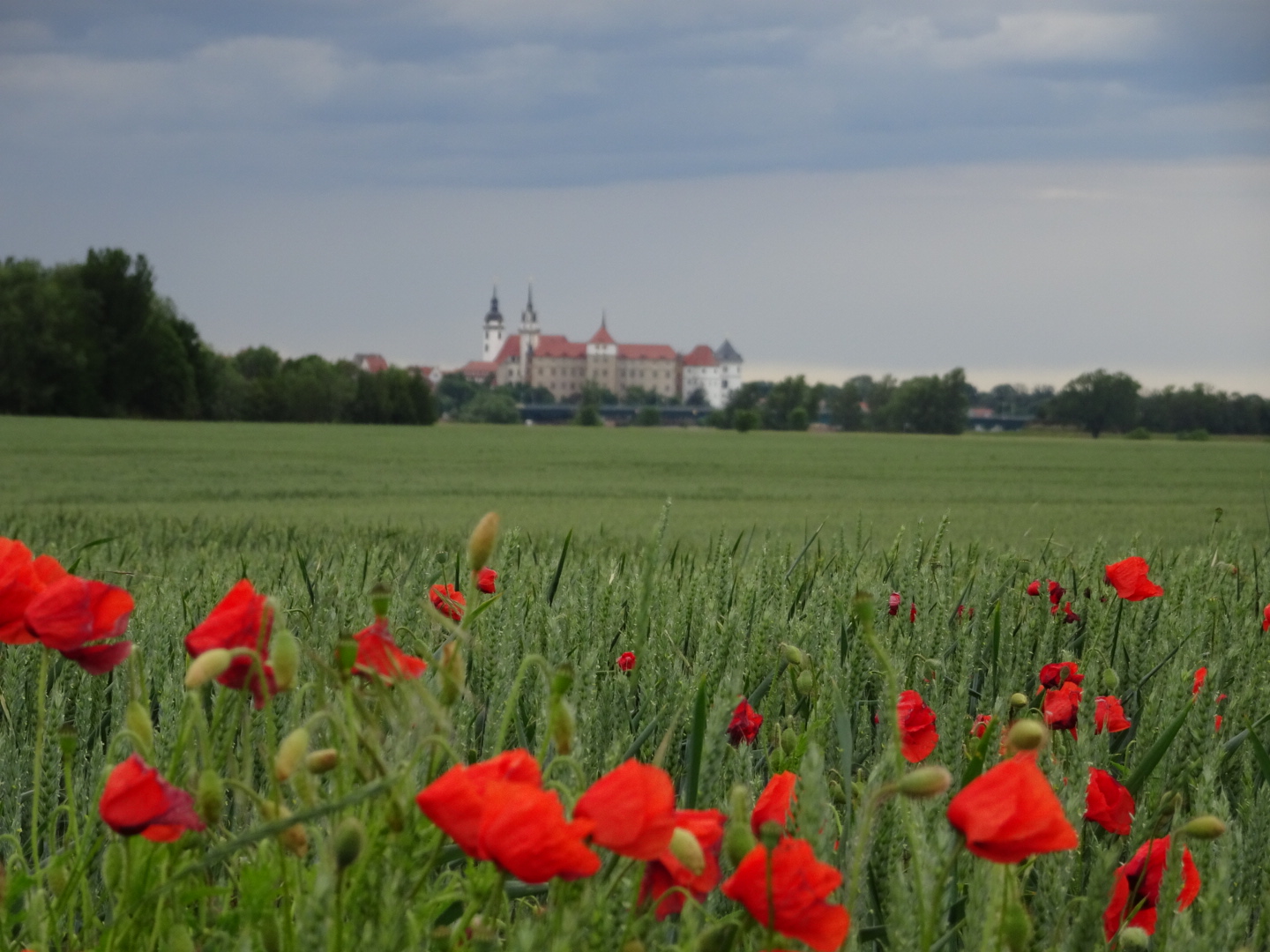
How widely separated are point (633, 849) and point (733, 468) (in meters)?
17.9

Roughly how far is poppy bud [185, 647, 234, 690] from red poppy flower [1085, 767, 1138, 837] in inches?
28.8

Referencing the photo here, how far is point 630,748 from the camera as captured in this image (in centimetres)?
112

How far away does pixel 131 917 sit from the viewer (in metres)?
0.71

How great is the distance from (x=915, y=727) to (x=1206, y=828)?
570mm

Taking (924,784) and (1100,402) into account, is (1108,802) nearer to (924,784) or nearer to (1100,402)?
(924,784)

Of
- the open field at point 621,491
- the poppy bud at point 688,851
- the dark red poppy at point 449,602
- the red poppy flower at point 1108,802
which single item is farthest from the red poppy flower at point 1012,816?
the open field at point 621,491

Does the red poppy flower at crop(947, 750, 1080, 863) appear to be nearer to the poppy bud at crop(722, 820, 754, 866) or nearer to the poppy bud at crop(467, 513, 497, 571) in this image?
the poppy bud at crop(722, 820, 754, 866)

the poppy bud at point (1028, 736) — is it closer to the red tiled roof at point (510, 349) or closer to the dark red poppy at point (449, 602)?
the dark red poppy at point (449, 602)

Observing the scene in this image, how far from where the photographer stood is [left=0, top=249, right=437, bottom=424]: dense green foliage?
49062 mm

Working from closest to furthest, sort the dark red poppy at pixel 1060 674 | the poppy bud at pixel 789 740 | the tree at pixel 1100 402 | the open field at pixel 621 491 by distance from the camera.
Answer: the poppy bud at pixel 789 740 < the dark red poppy at pixel 1060 674 < the open field at pixel 621 491 < the tree at pixel 1100 402

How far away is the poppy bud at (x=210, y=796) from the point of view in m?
0.62

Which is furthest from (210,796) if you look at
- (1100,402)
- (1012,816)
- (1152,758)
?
(1100,402)

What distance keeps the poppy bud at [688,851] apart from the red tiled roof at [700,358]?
134 metres

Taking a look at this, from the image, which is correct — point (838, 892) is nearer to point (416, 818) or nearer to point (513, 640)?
point (416, 818)
